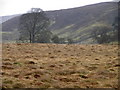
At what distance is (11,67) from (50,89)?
614 centimetres

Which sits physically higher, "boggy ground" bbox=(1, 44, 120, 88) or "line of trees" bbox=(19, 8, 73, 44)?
"line of trees" bbox=(19, 8, 73, 44)

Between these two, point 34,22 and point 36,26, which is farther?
point 36,26

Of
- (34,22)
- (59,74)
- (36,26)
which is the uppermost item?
(34,22)

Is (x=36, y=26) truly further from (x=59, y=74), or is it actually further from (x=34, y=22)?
(x=59, y=74)

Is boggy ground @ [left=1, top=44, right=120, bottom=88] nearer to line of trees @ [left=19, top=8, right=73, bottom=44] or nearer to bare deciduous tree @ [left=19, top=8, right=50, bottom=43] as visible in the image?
line of trees @ [left=19, top=8, right=73, bottom=44]

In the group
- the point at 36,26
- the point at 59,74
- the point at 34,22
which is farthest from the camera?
the point at 36,26

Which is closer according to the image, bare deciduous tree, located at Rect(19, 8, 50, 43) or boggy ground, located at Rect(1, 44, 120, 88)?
boggy ground, located at Rect(1, 44, 120, 88)

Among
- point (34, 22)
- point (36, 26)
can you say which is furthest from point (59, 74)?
point (36, 26)

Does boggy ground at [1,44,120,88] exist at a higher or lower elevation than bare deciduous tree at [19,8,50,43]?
lower

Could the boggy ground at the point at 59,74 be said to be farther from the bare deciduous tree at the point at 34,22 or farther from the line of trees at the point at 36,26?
the bare deciduous tree at the point at 34,22

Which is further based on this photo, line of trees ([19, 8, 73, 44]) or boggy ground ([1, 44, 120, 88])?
line of trees ([19, 8, 73, 44])

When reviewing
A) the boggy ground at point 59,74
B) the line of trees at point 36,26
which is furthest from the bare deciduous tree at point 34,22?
the boggy ground at point 59,74

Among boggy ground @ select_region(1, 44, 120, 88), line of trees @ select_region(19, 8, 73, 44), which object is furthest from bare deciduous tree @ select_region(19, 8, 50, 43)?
boggy ground @ select_region(1, 44, 120, 88)

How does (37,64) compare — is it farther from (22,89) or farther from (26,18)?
(26,18)
